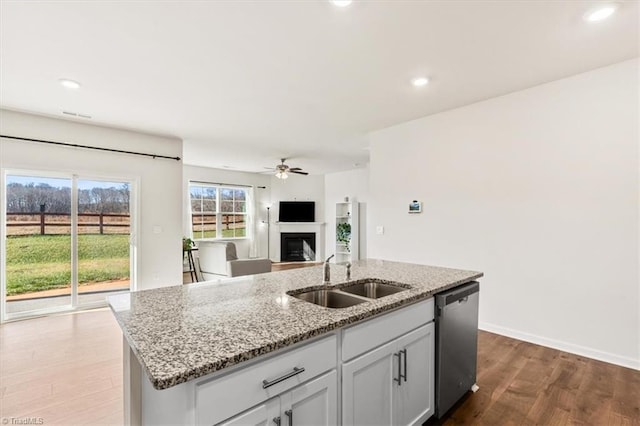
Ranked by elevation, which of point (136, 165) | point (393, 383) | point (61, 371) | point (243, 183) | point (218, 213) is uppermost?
point (243, 183)

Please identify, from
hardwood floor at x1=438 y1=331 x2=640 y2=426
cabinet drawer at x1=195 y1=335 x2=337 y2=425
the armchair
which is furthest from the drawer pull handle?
the armchair

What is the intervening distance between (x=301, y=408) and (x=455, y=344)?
1.29 metres

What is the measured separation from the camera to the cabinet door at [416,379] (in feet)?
5.43

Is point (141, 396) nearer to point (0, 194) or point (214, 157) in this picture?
point (0, 194)

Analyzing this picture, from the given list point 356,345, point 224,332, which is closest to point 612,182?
point 356,345

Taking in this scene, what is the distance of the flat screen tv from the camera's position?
9.11m

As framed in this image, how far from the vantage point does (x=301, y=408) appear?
3.89 feet

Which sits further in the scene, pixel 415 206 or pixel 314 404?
pixel 415 206

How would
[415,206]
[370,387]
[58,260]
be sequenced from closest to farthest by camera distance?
[370,387], [415,206], [58,260]

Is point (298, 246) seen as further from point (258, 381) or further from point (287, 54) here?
point (258, 381)

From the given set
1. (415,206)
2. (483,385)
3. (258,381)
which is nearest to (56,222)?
(258,381)

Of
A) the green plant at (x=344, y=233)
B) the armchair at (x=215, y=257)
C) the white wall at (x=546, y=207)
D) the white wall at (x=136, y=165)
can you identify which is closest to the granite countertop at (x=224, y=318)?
the white wall at (x=546, y=207)

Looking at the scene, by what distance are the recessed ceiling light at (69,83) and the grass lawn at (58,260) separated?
7.55 ft

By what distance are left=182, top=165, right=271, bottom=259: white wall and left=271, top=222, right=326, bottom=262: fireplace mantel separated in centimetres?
34
